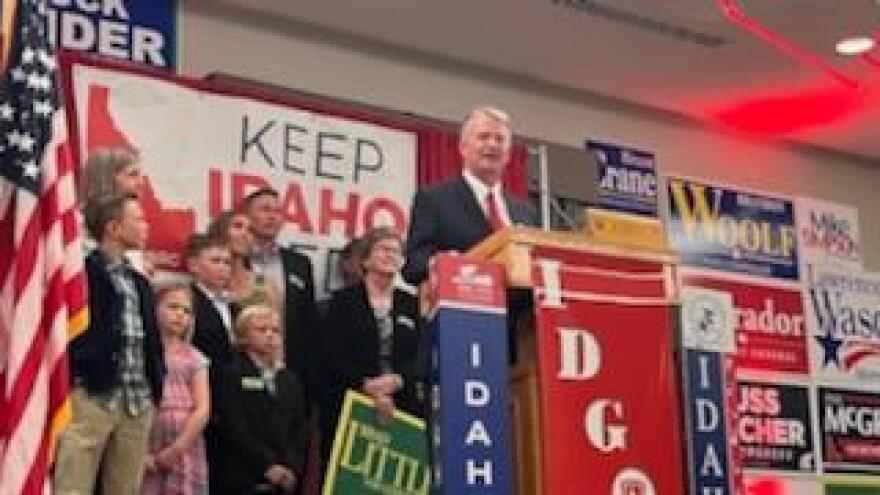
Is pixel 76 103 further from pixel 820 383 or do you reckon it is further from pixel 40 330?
pixel 820 383

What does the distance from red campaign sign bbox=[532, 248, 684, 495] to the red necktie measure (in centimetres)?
73

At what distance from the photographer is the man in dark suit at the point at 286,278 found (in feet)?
17.0

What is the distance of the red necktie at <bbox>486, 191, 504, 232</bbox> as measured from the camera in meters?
3.99

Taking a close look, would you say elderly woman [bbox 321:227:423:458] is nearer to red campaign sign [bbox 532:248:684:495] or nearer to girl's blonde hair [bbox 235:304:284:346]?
girl's blonde hair [bbox 235:304:284:346]

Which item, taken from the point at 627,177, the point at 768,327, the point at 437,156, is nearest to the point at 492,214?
the point at 437,156

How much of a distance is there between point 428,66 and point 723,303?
3774mm

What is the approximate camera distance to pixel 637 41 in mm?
6832

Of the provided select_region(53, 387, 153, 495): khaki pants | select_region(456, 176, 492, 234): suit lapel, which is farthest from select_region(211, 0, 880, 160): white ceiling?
select_region(53, 387, 153, 495): khaki pants

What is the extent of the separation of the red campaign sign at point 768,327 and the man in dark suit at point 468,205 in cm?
255

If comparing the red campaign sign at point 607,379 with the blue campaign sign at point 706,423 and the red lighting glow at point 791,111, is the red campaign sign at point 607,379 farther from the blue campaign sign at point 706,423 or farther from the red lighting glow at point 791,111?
the red lighting glow at point 791,111

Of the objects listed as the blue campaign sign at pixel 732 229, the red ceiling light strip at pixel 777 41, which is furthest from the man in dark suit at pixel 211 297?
the red ceiling light strip at pixel 777 41

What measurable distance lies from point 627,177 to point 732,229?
68 centimetres

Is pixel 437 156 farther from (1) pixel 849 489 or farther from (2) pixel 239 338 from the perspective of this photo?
(1) pixel 849 489

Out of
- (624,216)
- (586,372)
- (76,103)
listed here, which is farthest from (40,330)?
(624,216)
